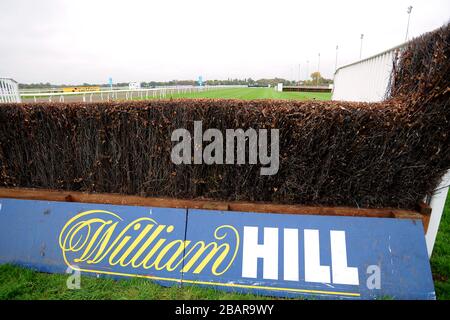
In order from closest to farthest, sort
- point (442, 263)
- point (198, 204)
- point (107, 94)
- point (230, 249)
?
point (230, 249) → point (442, 263) → point (198, 204) → point (107, 94)

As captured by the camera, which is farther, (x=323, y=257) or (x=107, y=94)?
(x=107, y=94)

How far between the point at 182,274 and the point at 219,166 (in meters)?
1.34

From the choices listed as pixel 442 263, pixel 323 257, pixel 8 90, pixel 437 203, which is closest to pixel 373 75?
pixel 437 203

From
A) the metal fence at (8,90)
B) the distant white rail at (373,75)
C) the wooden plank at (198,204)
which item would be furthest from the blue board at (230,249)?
the metal fence at (8,90)

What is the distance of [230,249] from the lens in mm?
2887

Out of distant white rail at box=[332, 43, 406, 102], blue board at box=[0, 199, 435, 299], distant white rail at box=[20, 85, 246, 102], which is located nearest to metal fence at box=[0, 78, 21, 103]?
distant white rail at box=[20, 85, 246, 102]

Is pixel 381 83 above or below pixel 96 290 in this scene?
above

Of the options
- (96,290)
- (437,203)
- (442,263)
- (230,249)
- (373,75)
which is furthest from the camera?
(373,75)

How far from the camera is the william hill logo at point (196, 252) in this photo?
9.02 feet

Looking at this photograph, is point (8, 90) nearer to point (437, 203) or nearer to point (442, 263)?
point (437, 203)

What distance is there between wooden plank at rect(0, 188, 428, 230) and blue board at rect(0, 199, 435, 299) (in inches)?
5.4

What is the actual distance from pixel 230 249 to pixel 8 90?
10.5 m

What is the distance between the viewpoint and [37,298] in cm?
263
